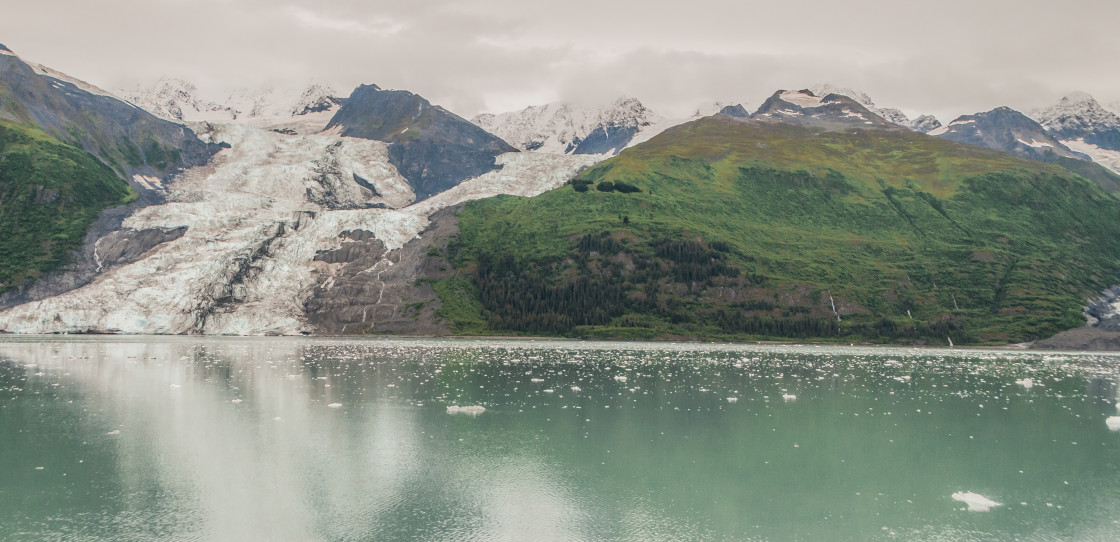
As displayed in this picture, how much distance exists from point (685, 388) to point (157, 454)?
52142mm

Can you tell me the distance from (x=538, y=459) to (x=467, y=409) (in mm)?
17198

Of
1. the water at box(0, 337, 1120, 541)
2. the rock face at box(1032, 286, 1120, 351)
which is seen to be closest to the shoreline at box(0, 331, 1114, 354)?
the rock face at box(1032, 286, 1120, 351)

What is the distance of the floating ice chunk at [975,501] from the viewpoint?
1379 inches

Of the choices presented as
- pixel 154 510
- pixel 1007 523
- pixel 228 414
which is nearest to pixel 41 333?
pixel 228 414

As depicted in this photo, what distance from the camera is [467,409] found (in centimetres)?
5834

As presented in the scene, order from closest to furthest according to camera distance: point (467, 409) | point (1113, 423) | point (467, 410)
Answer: point (467, 410)
point (467, 409)
point (1113, 423)

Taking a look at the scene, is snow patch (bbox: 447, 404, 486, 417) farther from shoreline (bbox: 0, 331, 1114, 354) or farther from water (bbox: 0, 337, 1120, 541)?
shoreline (bbox: 0, 331, 1114, 354)

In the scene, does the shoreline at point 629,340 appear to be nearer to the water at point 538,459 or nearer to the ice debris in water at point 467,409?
the water at point 538,459

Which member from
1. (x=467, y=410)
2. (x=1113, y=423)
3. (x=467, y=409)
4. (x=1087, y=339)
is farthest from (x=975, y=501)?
(x=1087, y=339)

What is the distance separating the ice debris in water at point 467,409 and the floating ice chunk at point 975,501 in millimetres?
35147

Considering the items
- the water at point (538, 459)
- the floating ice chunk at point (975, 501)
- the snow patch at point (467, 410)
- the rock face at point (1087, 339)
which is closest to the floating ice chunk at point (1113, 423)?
the water at point (538, 459)

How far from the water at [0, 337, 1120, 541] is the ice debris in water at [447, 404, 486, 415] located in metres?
1.13

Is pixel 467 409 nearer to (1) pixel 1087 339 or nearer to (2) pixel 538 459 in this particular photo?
(2) pixel 538 459

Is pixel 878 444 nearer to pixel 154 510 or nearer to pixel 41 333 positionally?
pixel 154 510
